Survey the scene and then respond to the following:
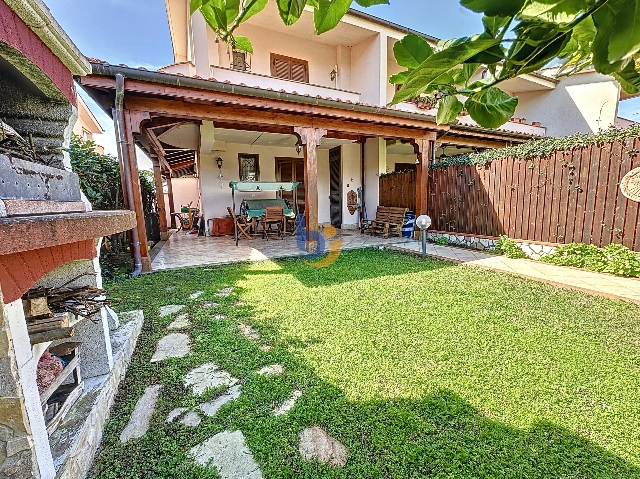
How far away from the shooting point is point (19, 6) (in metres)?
1.04

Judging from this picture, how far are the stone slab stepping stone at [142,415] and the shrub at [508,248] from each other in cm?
646

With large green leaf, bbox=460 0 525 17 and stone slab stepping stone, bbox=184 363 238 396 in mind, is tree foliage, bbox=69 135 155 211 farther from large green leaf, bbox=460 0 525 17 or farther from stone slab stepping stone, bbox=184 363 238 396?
large green leaf, bbox=460 0 525 17

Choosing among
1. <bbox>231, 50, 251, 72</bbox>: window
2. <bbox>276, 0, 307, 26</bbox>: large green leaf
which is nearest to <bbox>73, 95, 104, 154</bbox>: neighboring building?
<bbox>231, 50, 251, 72</bbox>: window

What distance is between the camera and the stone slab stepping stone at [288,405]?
183 cm

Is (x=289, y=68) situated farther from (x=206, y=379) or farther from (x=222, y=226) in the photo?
(x=206, y=379)

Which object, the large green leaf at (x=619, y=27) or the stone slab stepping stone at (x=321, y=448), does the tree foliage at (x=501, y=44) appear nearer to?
the large green leaf at (x=619, y=27)

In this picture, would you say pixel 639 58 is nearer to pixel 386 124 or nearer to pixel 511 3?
pixel 511 3

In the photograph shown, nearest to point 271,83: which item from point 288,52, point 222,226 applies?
point 288,52

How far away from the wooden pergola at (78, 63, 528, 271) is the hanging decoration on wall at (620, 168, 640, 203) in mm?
3006

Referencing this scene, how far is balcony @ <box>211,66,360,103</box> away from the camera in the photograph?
684 centimetres

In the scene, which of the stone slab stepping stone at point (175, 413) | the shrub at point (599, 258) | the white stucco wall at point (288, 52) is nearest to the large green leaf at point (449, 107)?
the stone slab stepping stone at point (175, 413)

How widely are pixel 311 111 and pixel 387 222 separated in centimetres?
410

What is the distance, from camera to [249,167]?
34.7ft

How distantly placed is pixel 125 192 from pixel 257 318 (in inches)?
141
